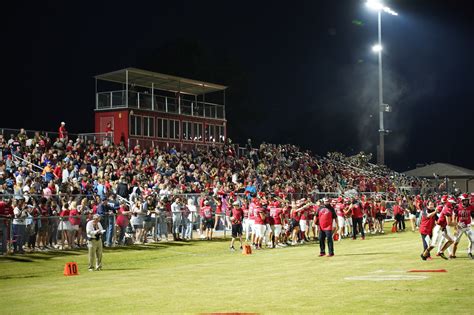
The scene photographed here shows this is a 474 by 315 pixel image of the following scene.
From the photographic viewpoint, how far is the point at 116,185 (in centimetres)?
3259

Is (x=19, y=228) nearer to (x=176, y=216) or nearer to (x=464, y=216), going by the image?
(x=176, y=216)

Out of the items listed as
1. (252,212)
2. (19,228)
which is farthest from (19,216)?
(252,212)

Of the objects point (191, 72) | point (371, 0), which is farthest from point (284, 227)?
point (191, 72)

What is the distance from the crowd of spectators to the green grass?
149cm

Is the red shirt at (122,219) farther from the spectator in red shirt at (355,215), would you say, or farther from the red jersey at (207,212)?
the spectator in red shirt at (355,215)

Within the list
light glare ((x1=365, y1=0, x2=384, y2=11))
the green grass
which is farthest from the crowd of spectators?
light glare ((x1=365, y1=0, x2=384, y2=11))

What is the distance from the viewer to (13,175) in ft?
96.6

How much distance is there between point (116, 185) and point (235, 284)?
16.4 metres

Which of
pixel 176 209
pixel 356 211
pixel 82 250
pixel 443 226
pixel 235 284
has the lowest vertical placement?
pixel 235 284

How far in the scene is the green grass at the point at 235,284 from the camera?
44.1 ft

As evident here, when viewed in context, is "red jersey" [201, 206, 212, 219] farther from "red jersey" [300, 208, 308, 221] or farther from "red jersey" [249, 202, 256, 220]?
"red jersey" [300, 208, 308, 221]

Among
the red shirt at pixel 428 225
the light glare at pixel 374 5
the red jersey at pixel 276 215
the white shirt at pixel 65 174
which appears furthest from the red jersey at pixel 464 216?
the light glare at pixel 374 5

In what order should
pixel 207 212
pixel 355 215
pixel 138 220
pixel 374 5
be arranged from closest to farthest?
pixel 138 220
pixel 207 212
pixel 355 215
pixel 374 5

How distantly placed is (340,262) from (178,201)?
12468 mm
